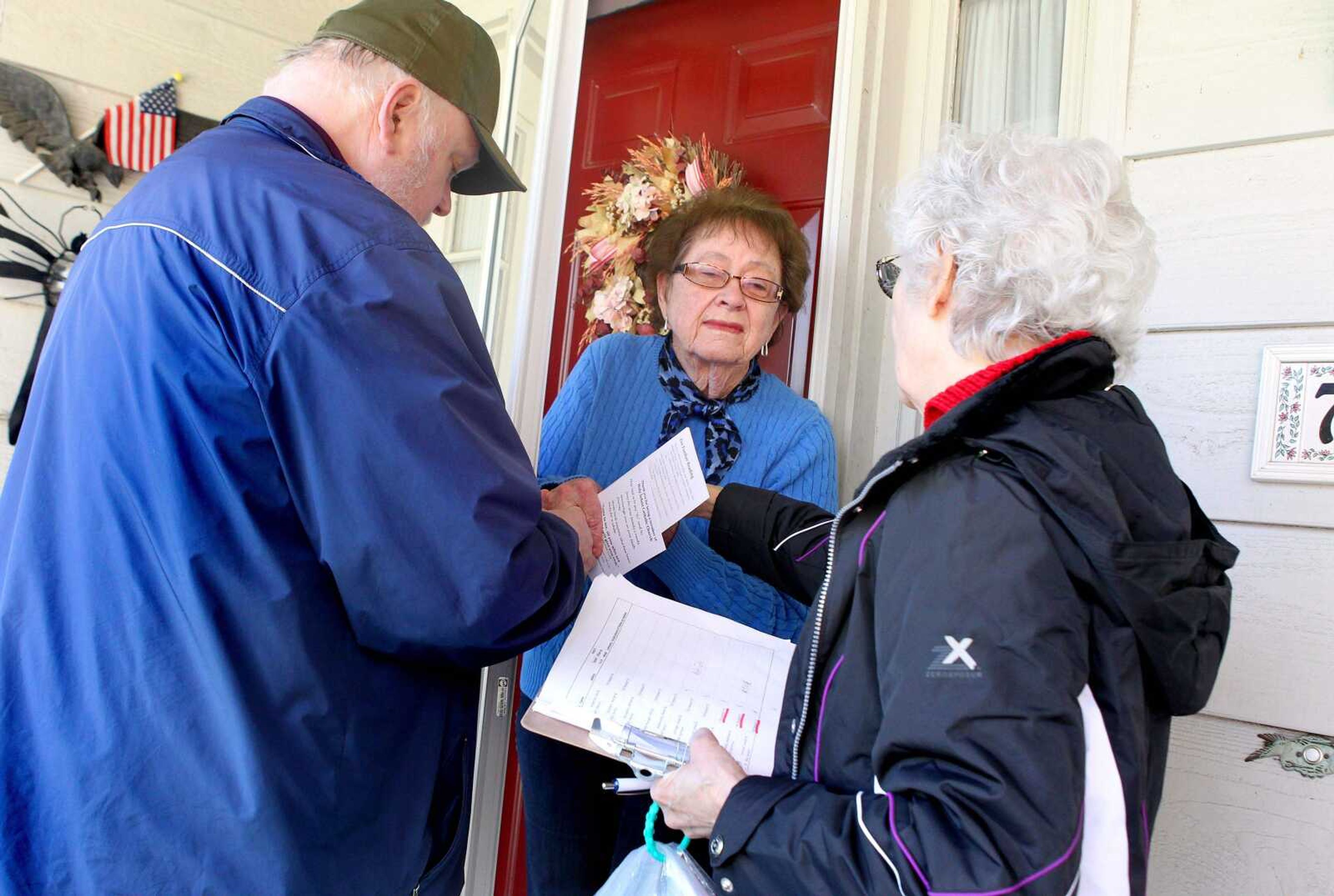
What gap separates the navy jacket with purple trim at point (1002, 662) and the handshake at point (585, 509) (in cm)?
50

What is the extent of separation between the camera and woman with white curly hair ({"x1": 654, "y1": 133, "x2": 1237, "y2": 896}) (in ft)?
2.45

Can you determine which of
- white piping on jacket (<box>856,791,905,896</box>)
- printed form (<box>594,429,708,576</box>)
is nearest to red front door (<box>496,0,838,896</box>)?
printed form (<box>594,429,708,576</box>)

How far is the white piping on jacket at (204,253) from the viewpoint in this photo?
0.92 m

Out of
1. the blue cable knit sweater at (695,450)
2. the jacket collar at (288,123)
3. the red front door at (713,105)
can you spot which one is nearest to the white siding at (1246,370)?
the blue cable knit sweater at (695,450)

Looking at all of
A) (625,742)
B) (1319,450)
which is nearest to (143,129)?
(625,742)

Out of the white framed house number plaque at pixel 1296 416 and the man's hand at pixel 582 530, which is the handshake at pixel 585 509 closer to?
the man's hand at pixel 582 530

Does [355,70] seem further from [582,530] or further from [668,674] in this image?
[668,674]

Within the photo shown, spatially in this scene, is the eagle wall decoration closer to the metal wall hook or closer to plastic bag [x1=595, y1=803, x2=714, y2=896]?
plastic bag [x1=595, y1=803, x2=714, y2=896]

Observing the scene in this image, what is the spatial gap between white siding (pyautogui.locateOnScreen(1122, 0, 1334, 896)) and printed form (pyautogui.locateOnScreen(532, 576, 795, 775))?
2.89ft

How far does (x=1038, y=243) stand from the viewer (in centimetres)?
95

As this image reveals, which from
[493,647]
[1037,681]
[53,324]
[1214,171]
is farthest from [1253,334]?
[53,324]

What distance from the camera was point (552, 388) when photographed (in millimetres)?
2535

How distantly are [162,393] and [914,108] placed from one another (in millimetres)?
1797

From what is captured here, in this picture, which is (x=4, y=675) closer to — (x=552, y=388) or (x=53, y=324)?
(x=53, y=324)
